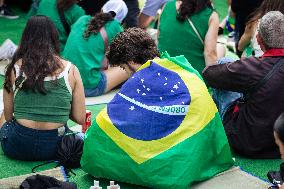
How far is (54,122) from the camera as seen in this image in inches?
173

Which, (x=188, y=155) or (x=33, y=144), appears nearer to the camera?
(x=188, y=155)

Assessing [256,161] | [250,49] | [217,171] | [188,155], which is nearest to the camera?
[188,155]

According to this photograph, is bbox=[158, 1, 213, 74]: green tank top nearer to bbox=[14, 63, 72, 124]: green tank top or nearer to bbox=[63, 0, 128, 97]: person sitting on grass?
bbox=[63, 0, 128, 97]: person sitting on grass

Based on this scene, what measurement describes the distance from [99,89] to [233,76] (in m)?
1.90

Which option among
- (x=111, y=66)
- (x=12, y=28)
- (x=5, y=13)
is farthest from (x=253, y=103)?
(x=5, y=13)

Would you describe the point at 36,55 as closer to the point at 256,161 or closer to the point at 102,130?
the point at 102,130

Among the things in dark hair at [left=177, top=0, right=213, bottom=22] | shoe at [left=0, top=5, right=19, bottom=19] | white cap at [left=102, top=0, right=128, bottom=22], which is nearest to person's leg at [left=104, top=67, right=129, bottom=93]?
white cap at [left=102, top=0, right=128, bottom=22]

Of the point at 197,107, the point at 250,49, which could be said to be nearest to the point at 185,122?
the point at 197,107

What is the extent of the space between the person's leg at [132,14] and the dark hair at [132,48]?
10.8ft

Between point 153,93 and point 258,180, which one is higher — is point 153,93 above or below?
above

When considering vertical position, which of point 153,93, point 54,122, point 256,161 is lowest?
point 256,161

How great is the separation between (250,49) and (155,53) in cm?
164

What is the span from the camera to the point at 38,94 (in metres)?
4.33

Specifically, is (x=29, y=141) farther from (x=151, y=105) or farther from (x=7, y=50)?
(x=7, y=50)
